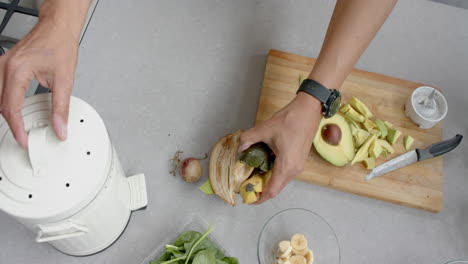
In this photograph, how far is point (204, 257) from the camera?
68 cm

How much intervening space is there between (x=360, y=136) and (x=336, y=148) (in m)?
0.08

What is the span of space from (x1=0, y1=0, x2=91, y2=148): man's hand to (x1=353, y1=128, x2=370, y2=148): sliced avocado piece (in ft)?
2.33

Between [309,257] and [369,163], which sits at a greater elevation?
[369,163]

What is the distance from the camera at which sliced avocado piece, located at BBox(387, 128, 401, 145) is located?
947 mm

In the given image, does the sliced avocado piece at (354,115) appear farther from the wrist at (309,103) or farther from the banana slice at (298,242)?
the banana slice at (298,242)

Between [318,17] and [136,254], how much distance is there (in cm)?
92

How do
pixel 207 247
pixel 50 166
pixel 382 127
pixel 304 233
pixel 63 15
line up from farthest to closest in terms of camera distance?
pixel 382 127, pixel 304 233, pixel 207 247, pixel 63 15, pixel 50 166

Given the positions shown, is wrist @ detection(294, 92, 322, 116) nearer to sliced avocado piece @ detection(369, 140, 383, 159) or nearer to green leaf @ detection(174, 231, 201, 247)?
sliced avocado piece @ detection(369, 140, 383, 159)

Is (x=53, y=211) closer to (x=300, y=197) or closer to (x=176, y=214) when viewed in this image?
(x=176, y=214)

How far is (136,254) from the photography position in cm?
83

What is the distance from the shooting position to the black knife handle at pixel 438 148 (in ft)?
3.03

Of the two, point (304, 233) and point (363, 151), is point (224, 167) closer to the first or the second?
point (304, 233)

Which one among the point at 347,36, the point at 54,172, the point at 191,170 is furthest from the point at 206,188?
the point at 347,36

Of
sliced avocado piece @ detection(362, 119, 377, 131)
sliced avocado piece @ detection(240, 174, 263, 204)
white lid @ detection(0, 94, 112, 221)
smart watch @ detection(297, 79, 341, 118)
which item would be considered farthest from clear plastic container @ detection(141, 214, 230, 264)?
sliced avocado piece @ detection(362, 119, 377, 131)
